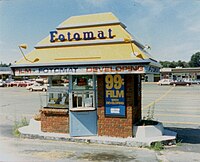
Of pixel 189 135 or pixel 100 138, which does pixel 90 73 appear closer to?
pixel 100 138

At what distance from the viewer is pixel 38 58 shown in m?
9.16

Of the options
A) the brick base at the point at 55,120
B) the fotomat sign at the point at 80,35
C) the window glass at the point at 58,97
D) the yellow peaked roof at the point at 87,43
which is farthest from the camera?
the window glass at the point at 58,97

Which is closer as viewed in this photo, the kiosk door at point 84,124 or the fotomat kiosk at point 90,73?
the fotomat kiosk at point 90,73

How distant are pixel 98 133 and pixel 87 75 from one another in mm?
2005

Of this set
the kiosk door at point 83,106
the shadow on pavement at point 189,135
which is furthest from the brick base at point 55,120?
the shadow on pavement at point 189,135

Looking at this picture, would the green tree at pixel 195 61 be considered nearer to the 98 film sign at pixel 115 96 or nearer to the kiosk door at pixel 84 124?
the 98 film sign at pixel 115 96

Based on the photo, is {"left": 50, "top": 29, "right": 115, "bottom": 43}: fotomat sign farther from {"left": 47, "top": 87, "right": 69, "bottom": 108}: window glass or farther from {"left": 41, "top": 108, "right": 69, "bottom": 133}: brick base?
{"left": 41, "top": 108, "right": 69, "bottom": 133}: brick base

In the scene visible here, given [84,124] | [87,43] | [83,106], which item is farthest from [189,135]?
[87,43]

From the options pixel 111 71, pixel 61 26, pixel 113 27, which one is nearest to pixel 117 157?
pixel 111 71

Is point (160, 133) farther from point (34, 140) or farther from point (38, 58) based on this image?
point (38, 58)

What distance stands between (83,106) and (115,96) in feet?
3.94

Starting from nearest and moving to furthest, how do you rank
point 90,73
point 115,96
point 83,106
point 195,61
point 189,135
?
point 90,73 → point 115,96 → point 83,106 → point 189,135 → point 195,61

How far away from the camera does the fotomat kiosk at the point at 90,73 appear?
827 centimetres

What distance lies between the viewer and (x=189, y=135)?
9734 mm
